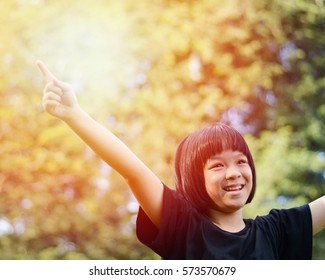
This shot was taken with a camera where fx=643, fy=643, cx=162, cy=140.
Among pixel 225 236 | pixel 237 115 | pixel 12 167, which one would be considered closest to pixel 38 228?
pixel 12 167

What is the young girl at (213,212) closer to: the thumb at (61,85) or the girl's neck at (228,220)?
the girl's neck at (228,220)

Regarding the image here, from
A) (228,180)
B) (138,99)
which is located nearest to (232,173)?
(228,180)

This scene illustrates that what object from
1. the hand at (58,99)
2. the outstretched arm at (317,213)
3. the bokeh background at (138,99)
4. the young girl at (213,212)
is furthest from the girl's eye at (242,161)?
the bokeh background at (138,99)

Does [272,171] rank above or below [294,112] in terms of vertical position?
below

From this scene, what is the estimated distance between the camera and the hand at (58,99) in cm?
85

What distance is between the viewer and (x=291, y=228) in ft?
3.30

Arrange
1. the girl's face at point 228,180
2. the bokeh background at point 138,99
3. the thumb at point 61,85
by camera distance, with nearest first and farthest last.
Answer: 1. the thumb at point 61,85
2. the girl's face at point 228,180
3. the bokeh background at point 138,99

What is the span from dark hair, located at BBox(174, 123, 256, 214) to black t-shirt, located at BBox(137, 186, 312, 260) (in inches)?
1.0

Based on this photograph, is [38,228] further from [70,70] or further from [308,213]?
[308,213]

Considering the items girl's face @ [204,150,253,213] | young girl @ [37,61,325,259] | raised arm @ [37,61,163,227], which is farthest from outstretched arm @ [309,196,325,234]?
raised arm @ [37,61,163,227]

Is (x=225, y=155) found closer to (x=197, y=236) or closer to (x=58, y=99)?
(x=197, y=236)

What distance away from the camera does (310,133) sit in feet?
7.01
